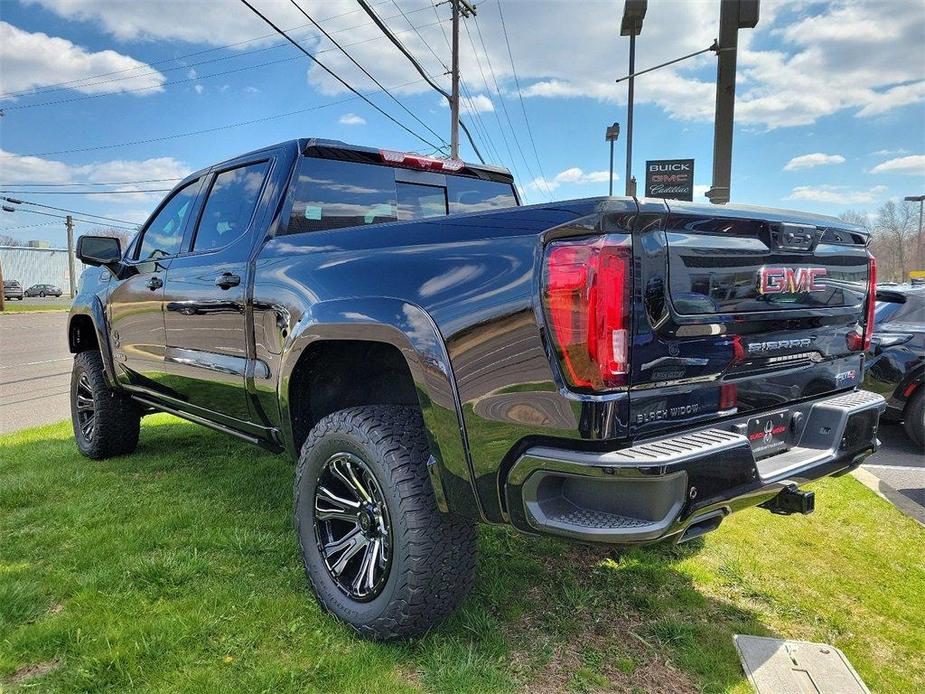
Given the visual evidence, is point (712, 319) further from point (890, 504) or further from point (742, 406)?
point (890, 504)

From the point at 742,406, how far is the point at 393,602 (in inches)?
54.4

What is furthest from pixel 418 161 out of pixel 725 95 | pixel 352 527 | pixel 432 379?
pixel 725 95

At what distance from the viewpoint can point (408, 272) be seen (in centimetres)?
229

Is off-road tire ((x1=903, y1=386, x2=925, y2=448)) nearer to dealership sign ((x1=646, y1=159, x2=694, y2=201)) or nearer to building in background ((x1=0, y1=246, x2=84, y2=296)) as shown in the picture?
dealership sign ((x1=646, y1=159, x2=694, y2=201))

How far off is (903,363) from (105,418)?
21.8 ft

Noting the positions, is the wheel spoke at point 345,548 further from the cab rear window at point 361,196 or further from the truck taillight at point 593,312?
the cab rear window at point 361,196

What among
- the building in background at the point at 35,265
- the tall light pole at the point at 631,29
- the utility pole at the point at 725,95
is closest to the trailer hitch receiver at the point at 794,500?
the utility pole at the point at 725,95

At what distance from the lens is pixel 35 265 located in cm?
6712

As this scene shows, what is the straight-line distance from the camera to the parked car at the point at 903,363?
5742 mm

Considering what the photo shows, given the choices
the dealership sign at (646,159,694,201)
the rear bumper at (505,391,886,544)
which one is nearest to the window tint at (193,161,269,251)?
the rear bumper at (505,391,886,544)

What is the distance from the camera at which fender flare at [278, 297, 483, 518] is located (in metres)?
2.09

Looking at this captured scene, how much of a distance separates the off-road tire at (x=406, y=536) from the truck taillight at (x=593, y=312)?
2.46 ft

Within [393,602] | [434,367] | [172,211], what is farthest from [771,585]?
→ [172,211]

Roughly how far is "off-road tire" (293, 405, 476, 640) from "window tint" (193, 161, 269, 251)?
147 centimetres
